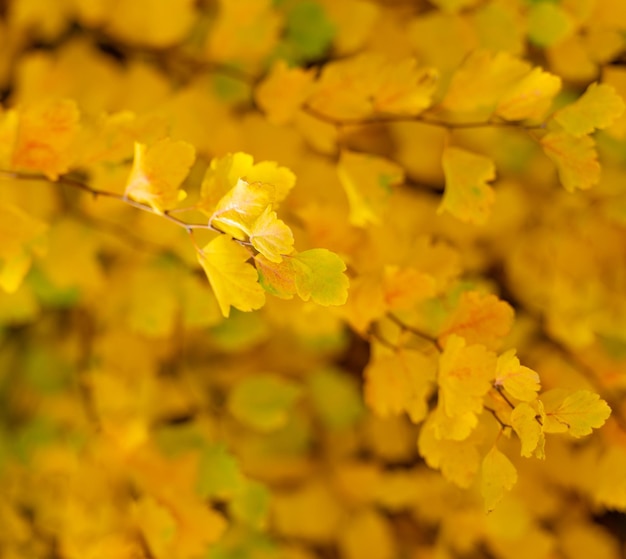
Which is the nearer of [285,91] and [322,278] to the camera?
[322,278]

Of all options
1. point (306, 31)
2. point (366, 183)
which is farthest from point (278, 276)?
point (306, 31)

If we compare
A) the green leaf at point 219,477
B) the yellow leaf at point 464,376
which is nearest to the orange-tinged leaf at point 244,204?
the yellow leaf at point 464,376

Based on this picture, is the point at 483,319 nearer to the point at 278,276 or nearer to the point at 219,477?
the point at 278,276

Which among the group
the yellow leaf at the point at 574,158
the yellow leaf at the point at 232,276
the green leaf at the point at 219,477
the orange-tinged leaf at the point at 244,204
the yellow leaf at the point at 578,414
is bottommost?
the green leaf at the point at 219,477

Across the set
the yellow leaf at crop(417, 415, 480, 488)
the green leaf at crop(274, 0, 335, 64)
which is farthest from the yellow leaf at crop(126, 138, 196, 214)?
the green leaf at crop(274, 0, 335, 64)

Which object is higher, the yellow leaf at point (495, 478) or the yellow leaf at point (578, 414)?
the yellow leaf at point (578, 414)

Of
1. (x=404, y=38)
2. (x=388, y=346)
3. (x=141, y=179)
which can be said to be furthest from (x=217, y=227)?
(x=404, y=38)

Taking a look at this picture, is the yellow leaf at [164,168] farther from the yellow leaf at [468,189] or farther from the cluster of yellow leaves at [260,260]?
the yellow leaf at [468,189]
